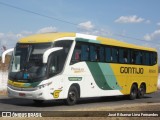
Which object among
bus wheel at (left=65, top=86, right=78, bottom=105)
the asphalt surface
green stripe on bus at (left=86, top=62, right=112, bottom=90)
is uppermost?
green stripe on bus at (left=86, top=62, right=112, bottom=90)

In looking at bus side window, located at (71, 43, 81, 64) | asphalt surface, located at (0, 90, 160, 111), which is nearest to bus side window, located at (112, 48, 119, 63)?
asphalt surface, located at (0, 90, 160, 111)

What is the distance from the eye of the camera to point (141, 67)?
27625 millimetres

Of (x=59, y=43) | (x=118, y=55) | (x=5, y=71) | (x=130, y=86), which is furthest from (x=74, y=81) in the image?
(x=5, y=71)

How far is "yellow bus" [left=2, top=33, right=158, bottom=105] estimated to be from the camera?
19062mm

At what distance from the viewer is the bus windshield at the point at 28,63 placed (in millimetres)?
19031

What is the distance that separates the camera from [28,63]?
1933 cm

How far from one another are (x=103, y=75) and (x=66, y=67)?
403 cm

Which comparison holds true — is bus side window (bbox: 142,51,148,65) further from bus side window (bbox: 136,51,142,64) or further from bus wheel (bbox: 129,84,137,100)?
bus wheel (bbox: 129,84,137,100)

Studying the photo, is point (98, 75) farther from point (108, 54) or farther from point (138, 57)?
point (138, 57)

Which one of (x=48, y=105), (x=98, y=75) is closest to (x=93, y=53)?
(x=98, y=75)

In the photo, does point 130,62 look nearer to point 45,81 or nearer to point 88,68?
point 88,68

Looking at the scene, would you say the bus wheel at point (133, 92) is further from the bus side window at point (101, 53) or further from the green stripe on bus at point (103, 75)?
the bus side window at point (101, 53)

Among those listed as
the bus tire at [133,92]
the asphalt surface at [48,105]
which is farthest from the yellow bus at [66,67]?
the bus tire at [133,92]

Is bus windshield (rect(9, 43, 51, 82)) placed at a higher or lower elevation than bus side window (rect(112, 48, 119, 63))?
lower
